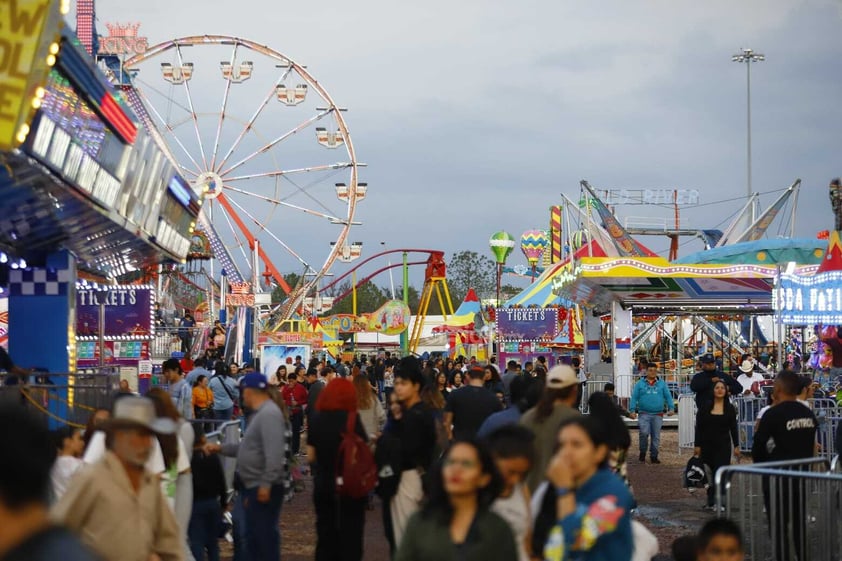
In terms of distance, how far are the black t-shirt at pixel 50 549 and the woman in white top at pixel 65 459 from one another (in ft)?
13.2

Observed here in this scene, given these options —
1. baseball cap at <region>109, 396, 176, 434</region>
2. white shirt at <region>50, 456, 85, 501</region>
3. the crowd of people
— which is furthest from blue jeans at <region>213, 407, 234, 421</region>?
baseball cap at <region>109, 396, 176, 434</region>

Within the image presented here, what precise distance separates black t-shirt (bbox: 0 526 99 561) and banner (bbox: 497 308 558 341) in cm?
3698

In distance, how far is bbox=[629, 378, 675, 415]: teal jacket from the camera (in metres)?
18.7

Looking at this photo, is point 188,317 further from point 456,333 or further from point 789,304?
point 789,304

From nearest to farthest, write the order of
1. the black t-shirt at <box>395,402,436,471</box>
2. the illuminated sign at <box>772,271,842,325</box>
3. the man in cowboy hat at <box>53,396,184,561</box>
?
the man in cowboy hat at <box>53,396,184,561</box>, the black t-shirt at <box>395,402,436,471</box>, the illuminated sign at <box>772,271,842,325</box>

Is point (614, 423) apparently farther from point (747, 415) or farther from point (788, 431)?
point (747, 415)

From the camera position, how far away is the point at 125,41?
4478 centimetres

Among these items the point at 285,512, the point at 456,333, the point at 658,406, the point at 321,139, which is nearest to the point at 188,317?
the point at 321,139

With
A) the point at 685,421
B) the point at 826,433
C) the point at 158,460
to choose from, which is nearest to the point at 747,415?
the point at 685,421

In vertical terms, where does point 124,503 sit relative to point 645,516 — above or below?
above

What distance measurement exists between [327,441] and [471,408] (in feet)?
3.71

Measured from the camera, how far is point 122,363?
26.1 metres

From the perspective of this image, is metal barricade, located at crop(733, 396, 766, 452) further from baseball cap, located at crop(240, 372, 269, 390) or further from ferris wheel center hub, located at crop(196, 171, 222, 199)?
ferris wheel center hub, located at crop(196, 171, 222, 199)

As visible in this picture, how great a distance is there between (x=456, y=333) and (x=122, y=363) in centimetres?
2955
